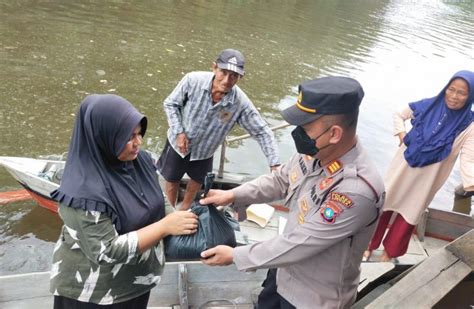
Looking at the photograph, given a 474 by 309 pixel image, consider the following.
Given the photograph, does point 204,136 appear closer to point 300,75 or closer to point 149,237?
point 149,237

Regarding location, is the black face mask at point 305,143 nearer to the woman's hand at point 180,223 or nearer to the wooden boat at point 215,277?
the woman's hand at point 180,223

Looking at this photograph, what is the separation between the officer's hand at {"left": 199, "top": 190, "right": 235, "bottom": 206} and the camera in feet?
8.20

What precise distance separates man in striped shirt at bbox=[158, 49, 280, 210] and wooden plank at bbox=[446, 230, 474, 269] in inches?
84.4

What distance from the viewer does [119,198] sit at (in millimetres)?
2072

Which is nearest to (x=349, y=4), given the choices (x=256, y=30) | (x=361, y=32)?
(x=361, y=32)

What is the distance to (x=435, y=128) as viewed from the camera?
365cm

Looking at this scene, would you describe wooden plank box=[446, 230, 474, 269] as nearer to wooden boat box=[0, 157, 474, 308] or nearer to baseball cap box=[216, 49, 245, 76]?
wooden boat box=[0, 157, 474, 308]

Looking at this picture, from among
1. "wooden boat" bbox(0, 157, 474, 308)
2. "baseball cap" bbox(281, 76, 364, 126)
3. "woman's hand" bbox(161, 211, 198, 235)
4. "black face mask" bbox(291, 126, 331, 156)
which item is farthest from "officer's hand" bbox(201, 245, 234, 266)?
"wooden boat" bbox(0, 157, 474, 308)

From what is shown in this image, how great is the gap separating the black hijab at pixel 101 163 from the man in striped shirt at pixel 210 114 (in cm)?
186

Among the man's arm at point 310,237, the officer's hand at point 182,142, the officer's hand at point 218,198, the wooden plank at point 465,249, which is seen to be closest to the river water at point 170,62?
the officer's hand at point 182,142

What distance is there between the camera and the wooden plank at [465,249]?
2098 mm

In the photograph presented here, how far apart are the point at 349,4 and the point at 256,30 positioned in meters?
12.2

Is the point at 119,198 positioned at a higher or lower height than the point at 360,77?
higher

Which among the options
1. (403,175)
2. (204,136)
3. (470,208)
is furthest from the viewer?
(470,208)
